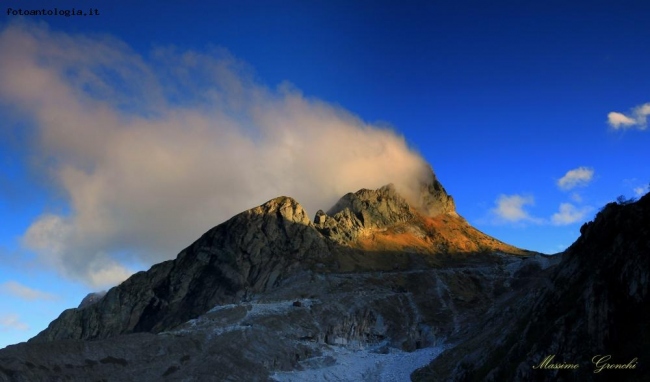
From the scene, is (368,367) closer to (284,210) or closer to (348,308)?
(348,308)

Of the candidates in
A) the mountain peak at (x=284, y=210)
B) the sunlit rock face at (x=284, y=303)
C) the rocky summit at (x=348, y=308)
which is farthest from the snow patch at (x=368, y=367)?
the mountain peak at (x=284, y=210)

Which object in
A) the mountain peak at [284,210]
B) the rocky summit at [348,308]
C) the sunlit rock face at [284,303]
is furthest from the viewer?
the mountain peak at [284,210]

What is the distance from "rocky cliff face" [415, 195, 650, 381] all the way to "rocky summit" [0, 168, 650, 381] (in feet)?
0.53

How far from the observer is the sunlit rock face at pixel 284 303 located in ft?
265

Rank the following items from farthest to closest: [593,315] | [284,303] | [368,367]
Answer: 1. [284,303]
2. [368,367]
3. [593,315]

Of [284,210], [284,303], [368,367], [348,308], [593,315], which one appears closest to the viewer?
[593,315]

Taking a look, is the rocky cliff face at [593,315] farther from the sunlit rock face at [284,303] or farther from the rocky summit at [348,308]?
the sunlit rock face at [284,303]

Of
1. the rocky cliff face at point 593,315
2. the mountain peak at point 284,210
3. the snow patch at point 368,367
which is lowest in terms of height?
the snow patch at point 368,367

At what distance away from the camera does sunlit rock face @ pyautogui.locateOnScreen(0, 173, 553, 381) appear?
8062cm

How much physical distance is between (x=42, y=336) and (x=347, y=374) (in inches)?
5743

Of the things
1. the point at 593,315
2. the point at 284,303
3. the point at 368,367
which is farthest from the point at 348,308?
the point at 593,315

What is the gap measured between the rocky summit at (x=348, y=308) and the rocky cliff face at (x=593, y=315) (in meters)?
0.16

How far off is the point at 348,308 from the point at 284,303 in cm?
1563

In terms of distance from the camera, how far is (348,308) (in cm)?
11912
